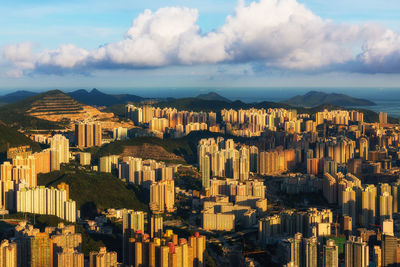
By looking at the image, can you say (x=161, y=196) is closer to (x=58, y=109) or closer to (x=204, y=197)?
Result: (x=204, y=197)

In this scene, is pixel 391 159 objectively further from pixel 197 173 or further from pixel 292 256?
pixel 292 256

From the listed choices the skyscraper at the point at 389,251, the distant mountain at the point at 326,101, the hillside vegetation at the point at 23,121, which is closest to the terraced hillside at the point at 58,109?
the hillside vegetation at the point at 23,121

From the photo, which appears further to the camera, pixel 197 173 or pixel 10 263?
pixel 197 173

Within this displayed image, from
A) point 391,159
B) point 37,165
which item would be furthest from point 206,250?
point 391,159

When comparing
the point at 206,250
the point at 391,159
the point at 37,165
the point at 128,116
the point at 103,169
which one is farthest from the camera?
the point at 128,116

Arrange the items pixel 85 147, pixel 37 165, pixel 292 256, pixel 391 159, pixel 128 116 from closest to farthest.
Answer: pixel 292 256 → pixel 37 165 → pixel 391 159 → pixel 85 147 → pixel 128 116

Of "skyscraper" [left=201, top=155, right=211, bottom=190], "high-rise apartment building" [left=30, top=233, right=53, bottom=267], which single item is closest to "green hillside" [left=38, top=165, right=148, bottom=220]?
"skyscraper" [left=201, top=155, right=211, bottom=190]

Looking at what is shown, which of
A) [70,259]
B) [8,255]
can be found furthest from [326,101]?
[8,255]

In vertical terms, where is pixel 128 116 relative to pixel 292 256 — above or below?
above
